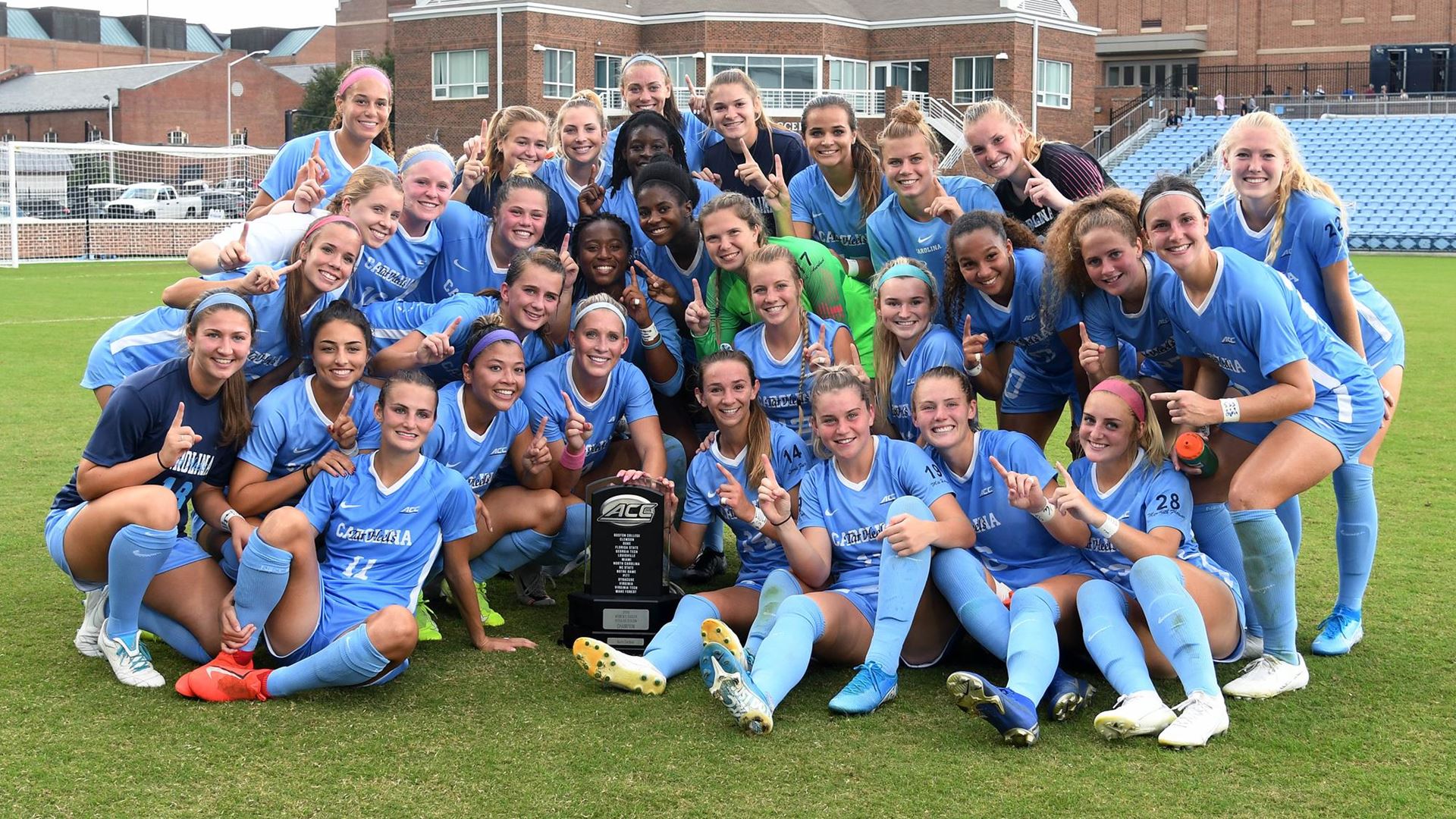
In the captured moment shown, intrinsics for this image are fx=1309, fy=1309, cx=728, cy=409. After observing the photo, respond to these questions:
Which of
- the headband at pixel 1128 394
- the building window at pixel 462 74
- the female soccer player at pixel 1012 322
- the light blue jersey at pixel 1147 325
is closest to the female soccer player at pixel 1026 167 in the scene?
the female soccer player at pixel 1012 322

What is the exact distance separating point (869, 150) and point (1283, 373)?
228cm

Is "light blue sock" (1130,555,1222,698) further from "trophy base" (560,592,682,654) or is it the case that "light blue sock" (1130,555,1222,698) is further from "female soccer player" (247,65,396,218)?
"female soccer player" (247,65,396,218)

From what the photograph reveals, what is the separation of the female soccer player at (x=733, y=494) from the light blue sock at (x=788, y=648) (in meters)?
0.32

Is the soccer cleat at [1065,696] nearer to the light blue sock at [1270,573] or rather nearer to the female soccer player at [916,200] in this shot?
the light blue sock at [1270,573]

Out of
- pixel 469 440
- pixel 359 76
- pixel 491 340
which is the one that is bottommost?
pixel 469 440

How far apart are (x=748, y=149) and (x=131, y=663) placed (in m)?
3.68

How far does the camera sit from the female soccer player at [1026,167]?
543 centimetres

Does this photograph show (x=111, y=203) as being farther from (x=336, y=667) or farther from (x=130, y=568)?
(x=336, y=667)

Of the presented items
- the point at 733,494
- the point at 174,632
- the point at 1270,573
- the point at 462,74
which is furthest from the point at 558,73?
the point at 1270,573

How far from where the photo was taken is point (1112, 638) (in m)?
4.00

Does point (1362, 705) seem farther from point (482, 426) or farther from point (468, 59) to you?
point (468, 59)

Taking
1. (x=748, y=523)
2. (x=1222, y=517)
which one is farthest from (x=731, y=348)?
(x=1222, y=517)

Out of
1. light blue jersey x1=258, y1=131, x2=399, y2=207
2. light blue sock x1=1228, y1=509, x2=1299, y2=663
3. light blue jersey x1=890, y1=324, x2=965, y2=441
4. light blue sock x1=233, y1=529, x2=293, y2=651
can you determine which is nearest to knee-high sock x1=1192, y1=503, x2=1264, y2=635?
light blue sock x1=1228, y1=509, x2=1299, y2=663

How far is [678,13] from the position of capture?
1700 inches
